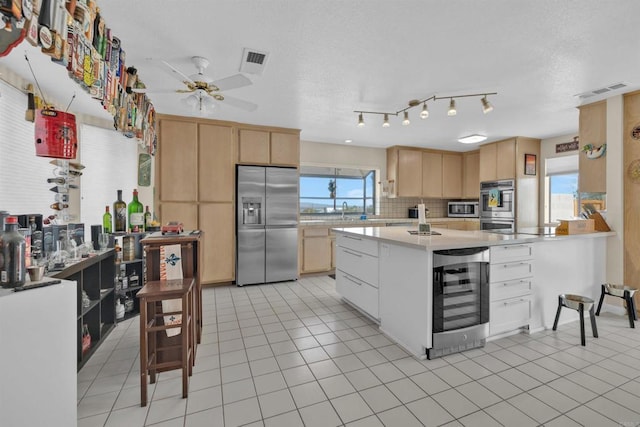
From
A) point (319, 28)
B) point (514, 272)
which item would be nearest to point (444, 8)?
point (319, 28)

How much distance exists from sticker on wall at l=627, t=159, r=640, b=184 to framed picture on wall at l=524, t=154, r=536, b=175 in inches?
80.2

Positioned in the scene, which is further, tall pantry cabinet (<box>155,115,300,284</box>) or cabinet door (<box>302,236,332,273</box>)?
cabinet door (<box>302,236,332,273</box>)

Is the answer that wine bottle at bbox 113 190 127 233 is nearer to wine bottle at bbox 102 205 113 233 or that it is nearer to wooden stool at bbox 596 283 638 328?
wine bottle at bbox 102 205 113 233

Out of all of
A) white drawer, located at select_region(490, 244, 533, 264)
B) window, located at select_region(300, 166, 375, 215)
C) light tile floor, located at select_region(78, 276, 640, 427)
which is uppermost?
window, located at select_region(300, 166, 375, 215)

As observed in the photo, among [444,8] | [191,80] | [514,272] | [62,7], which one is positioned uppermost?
[444,8]

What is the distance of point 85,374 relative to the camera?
2.06m

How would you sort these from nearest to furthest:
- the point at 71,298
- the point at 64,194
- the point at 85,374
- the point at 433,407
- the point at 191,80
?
the point at 71,298 < the point at 433,407 < the point at 85,374 < the point at 191,80 < the point at 64,194

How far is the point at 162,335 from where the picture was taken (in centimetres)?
208

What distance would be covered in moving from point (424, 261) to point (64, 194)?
3.87m

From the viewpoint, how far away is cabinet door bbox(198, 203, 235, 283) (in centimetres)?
422

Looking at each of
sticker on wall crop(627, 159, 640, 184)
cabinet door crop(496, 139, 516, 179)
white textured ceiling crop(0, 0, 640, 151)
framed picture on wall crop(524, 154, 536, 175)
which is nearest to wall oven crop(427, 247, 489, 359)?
white textured ceiling crop(0, 0, 640, 151)

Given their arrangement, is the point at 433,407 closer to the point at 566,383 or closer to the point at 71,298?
the point at 566,383

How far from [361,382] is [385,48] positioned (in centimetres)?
251

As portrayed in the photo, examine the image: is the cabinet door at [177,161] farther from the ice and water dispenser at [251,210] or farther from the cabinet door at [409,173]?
the cabinet door at [409,173]
